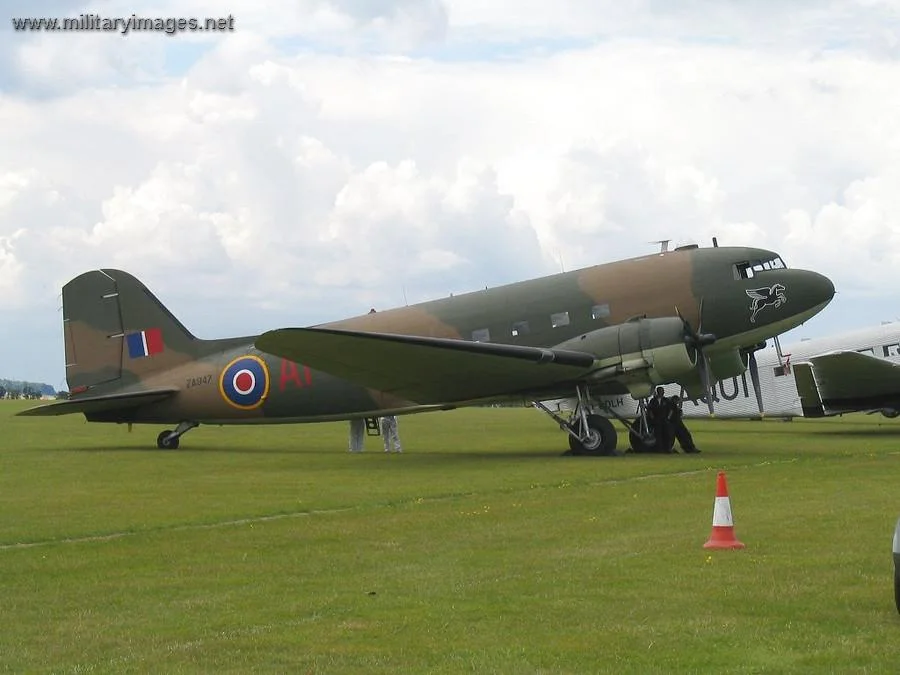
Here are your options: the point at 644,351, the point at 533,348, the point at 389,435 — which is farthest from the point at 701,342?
the point at 389,435

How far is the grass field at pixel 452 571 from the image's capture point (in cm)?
773

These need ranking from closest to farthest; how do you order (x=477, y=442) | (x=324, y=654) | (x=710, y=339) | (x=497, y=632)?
(x=324, y=654) → (x=497, y=632) → (x=710, y=339) → (x=477, y=442)

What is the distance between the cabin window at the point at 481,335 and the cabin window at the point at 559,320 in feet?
4.84

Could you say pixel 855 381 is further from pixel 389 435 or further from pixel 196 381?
pixel 196 381

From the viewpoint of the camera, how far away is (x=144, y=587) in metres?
10.6


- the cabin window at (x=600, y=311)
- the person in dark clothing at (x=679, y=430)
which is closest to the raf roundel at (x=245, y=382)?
the cabin window at (x=600, y=311)

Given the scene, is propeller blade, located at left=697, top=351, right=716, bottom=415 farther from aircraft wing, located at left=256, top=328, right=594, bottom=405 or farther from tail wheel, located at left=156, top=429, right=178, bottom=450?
tail wheel, located at left=156, top=429, right=178, bottom=450

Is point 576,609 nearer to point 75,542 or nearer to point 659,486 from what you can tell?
point 75,542

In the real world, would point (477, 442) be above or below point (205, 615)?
above

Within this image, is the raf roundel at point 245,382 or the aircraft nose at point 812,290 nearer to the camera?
the aircraft nose at point 812,290

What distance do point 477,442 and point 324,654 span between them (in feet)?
91.0

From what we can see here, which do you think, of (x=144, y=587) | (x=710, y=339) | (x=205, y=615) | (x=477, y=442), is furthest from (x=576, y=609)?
(x=477, y=442)

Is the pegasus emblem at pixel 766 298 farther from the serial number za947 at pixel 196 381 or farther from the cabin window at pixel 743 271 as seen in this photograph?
the serial number za947 at pixel 196 381

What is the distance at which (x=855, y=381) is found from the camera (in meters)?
Answer: 34.9
